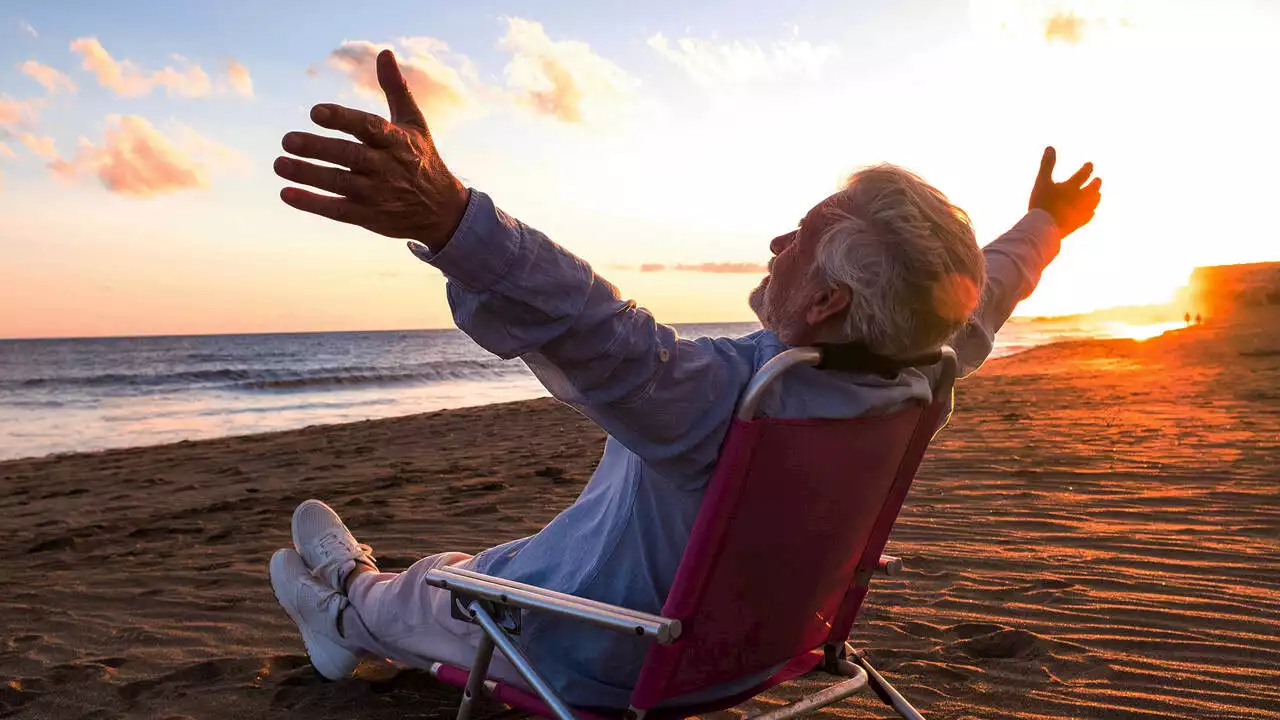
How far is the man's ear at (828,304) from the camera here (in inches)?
61.8

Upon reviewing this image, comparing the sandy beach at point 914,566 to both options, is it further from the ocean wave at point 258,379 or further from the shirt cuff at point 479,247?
the ocean wave at point 258,379

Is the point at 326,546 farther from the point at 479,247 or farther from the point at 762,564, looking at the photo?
the point at 479,247

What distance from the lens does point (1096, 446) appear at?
6844mm

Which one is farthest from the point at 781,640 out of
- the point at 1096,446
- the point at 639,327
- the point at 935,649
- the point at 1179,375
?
the point at 1179,375

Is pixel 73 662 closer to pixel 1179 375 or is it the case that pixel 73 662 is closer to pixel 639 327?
pixel 639 327

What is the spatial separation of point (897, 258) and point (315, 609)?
2.08m

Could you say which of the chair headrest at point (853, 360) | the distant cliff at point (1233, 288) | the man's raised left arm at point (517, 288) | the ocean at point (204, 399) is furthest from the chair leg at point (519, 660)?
the distant cliff at point (1233, 288)

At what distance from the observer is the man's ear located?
1.57m

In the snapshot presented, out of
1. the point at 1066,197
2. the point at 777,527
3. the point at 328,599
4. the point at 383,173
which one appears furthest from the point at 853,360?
the point at 328,599

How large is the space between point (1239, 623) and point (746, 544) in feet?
8.32

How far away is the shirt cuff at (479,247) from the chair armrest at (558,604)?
69cm

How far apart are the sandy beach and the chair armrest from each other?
1.11 meters

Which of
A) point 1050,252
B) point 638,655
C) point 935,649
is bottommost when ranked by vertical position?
point 935,649

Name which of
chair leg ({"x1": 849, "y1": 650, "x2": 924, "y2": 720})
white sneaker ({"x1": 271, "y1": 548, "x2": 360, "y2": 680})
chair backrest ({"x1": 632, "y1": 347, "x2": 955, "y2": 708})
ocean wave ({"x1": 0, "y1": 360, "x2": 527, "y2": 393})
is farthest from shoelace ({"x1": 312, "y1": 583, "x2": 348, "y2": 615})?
ocean wave ({"x1": 0, "y1": 360, "x2": 527, "y2": 393})
